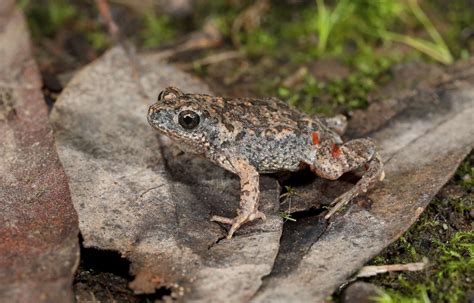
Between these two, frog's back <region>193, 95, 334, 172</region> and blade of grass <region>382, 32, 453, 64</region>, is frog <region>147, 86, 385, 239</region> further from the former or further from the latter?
blade of grass <region>382, 32, 453, 64</region>

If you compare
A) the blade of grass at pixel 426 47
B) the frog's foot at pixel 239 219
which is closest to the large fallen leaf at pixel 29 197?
the frog's foot at pixel 239 219

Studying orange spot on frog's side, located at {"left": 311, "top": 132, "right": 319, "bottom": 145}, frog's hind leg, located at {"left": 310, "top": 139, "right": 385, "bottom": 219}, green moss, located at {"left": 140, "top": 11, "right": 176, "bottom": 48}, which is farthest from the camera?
green moss, located at {"left": 140, "top": 11, "right": 176, "bottom": 48}

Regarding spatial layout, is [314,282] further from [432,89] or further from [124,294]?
[432,89]

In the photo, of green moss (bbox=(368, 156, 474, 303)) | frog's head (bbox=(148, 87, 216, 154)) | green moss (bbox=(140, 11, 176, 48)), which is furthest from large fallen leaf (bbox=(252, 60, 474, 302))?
green moss (bbox=(140, 11, 176, 48))

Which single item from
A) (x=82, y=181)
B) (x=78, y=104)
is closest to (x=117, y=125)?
(x=78, y=104)

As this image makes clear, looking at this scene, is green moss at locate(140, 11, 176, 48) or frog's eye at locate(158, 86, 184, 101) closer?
frog's eye at locate(158, 86, 184, 101)

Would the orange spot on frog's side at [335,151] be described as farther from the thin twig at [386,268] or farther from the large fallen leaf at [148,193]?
the thin twig at [386,268]

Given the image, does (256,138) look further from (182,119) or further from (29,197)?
(29,197)
